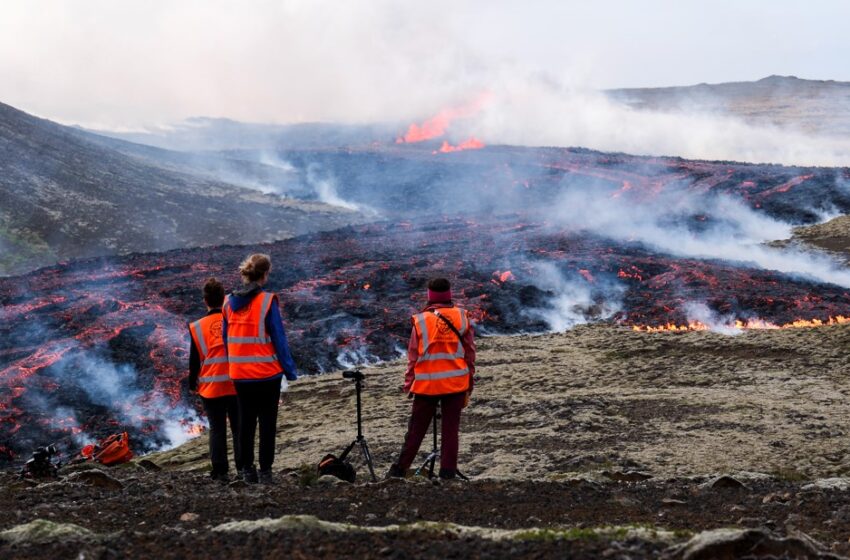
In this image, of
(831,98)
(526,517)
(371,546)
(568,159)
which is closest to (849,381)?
(526,517)

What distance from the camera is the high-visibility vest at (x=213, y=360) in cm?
745

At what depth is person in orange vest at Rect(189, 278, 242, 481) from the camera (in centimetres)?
746

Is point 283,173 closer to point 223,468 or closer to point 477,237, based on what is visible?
point 477,237

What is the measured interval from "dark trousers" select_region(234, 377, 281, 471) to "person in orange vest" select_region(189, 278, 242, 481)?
131 mm

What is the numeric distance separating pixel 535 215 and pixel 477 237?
9.61m

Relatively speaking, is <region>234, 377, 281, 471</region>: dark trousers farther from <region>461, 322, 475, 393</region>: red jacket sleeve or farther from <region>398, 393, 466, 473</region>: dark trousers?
<region>461, 322, 475, 393</region>: red jacket sleeve

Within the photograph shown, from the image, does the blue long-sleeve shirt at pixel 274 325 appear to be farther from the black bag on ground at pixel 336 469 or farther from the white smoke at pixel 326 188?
the white smoke at pixel 326 188

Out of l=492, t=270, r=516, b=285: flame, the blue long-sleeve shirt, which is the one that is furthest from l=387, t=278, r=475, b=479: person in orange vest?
l=492, t=270, r=516, b=285: flame

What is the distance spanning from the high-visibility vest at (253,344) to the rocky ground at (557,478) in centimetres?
101

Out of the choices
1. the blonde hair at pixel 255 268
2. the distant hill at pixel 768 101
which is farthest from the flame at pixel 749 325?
the distant hill at pixel 768 101

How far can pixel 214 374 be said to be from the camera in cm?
747

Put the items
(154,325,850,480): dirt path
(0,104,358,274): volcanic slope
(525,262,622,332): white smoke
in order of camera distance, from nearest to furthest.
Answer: (154,325,850,480): dirt path, (525,262,622,332): white smoke, (0,104,358,274): volcanic slope

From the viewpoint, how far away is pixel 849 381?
1232 cm

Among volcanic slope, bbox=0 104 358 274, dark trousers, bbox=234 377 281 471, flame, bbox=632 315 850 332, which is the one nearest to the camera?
dark trousers, bbox=234 377 281 471
